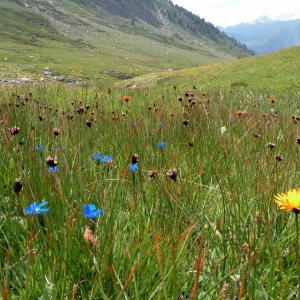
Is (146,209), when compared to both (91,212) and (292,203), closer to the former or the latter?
(91,212)

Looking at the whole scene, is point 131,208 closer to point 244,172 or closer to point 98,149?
point 244,172

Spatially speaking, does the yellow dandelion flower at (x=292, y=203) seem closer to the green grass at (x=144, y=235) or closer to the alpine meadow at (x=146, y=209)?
the alpine meadow at (x=146, y=209)

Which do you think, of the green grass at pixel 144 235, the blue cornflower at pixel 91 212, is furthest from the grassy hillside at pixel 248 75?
the blue cornflower at pixel 91 212

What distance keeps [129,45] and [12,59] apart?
321 ft

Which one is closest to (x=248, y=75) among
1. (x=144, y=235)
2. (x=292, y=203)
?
(x=144, y=235)

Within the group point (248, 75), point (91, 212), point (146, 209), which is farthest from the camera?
point (248, 75)

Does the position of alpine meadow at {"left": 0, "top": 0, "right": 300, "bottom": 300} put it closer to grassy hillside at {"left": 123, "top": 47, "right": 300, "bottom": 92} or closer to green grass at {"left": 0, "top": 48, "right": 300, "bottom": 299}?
green grass at {"left": 0, "top": 48, "right": 300, "bottom": 299}

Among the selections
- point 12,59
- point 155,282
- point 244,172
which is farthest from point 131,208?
point 12,59

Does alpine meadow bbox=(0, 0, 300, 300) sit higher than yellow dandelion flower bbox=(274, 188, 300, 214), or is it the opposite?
yellow dandelion flower bbox=(274, 188, 300, 214)

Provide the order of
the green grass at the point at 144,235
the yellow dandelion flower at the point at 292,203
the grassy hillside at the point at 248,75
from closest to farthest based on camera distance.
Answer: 1. the yellow dandelion flower at the point at 292,203
2. the green grass at the point at 144,235
3. the grassy hillside at the point at 248,75

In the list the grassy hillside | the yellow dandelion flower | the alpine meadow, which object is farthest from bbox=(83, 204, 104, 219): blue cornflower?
the grassy hillside

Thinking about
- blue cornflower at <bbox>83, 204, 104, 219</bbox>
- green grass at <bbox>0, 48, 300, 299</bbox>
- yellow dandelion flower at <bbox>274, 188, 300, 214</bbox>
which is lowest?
green grass at <bbox>0, 48, 300, 299</bbox>

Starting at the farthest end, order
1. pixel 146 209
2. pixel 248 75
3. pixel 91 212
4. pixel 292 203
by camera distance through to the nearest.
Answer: pixel 248 75 → pixel 146 209 → pixel 91 212 → pixel 292 203

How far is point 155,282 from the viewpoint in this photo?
1.54m
